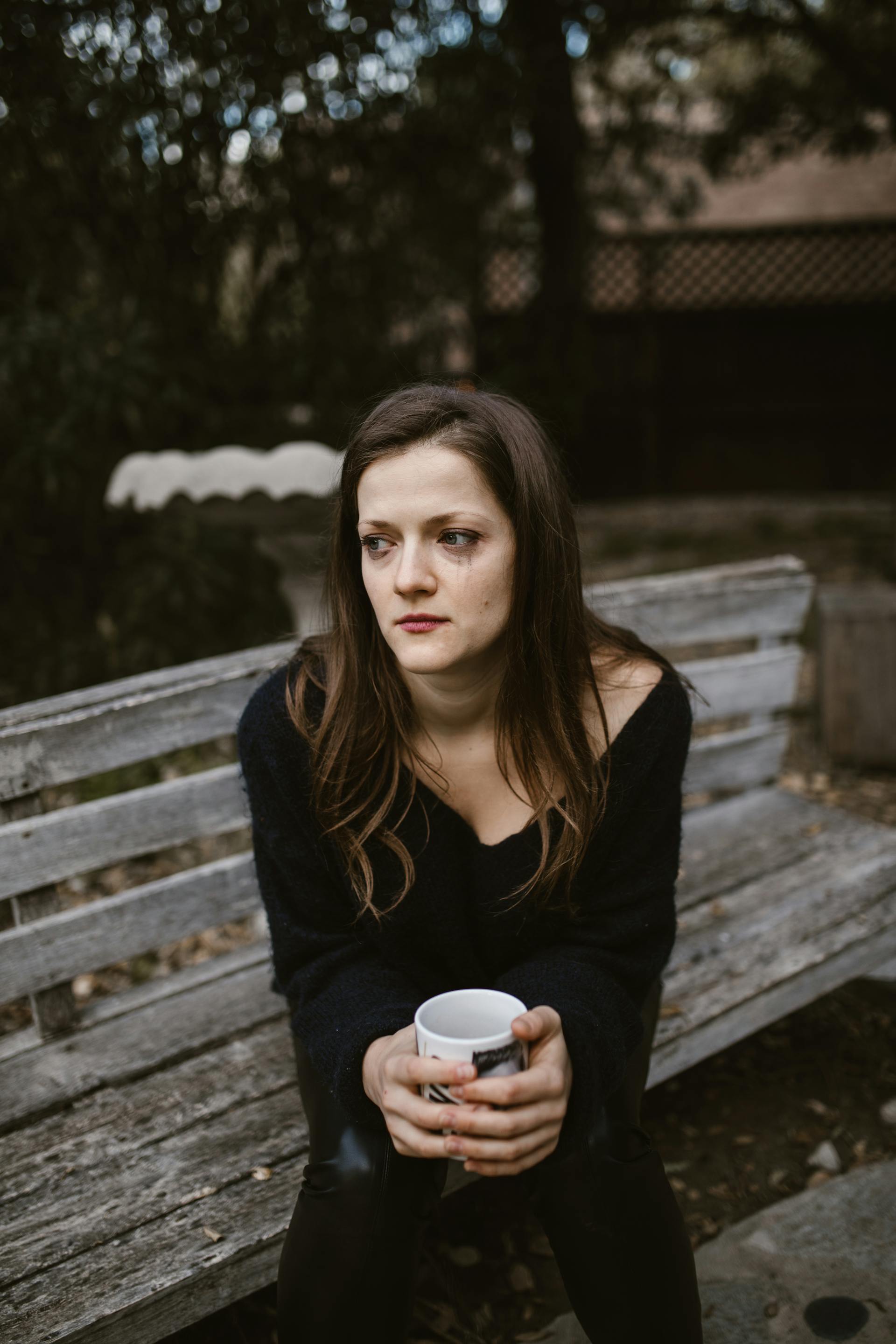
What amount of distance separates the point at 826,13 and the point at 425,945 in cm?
620

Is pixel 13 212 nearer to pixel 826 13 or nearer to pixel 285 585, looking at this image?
pixel 285 585

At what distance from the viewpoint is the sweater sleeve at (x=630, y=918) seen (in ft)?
5.40

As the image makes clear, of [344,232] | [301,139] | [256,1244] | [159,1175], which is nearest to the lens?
[256,1244]

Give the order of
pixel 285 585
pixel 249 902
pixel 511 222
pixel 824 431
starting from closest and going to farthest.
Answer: pixel 249 902 → pixel 285 585 → pixel 511 222 → pixel 824 431

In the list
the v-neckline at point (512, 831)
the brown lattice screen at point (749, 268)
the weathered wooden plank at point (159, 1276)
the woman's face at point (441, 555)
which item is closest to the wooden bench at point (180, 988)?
the weathered wooden plank at point (159, 1276)

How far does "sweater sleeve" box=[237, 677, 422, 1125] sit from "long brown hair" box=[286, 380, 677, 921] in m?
0.04

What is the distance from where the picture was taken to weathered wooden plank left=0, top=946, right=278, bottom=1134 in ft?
6.36

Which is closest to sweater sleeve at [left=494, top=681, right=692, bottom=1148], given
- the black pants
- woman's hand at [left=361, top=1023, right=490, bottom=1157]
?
the black pants

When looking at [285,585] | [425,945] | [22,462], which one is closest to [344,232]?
[22,462]

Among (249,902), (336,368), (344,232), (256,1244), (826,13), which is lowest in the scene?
(256,1244)

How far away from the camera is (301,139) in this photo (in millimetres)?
4562

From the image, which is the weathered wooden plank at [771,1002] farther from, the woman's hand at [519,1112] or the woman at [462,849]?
the woman's hand at [519,1112]

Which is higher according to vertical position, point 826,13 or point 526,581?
point 826,13

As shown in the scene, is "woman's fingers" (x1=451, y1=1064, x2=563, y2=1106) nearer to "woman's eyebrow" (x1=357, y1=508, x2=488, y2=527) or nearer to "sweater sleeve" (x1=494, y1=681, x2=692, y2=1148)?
"sweater sleeve" (x1=494, y1=681, x2=692, y2=1148)
